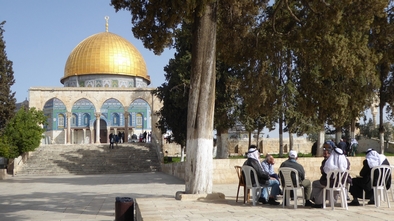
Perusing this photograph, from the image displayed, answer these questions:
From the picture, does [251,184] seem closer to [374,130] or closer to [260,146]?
[374,130]

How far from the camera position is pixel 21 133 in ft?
73.2

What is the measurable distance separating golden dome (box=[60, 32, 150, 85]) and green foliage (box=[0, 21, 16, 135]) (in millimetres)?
22568

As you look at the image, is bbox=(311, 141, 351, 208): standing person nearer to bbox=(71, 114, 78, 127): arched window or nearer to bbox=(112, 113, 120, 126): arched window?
bbox=(112, 113, 120, 126): arched window

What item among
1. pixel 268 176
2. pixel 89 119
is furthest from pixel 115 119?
pixel 268 176

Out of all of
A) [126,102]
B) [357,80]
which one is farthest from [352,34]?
[126,102]

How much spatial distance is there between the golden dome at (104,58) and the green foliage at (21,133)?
19.4m

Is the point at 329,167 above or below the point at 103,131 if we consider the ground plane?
below

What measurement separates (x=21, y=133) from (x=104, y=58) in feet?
71.2

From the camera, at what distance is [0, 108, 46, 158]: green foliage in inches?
831

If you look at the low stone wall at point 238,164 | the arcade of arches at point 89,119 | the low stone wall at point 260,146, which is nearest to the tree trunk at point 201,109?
the low stone wall at point 238,164

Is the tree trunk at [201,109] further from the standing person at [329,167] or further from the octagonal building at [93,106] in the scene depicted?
the octagonal building at [93,106]

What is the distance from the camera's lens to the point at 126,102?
34.4 m

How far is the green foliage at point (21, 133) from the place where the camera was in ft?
69.3

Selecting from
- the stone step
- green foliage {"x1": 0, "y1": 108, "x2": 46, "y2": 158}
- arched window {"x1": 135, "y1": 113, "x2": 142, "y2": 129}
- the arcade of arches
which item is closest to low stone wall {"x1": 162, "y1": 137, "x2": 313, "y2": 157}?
the arcade of arches
